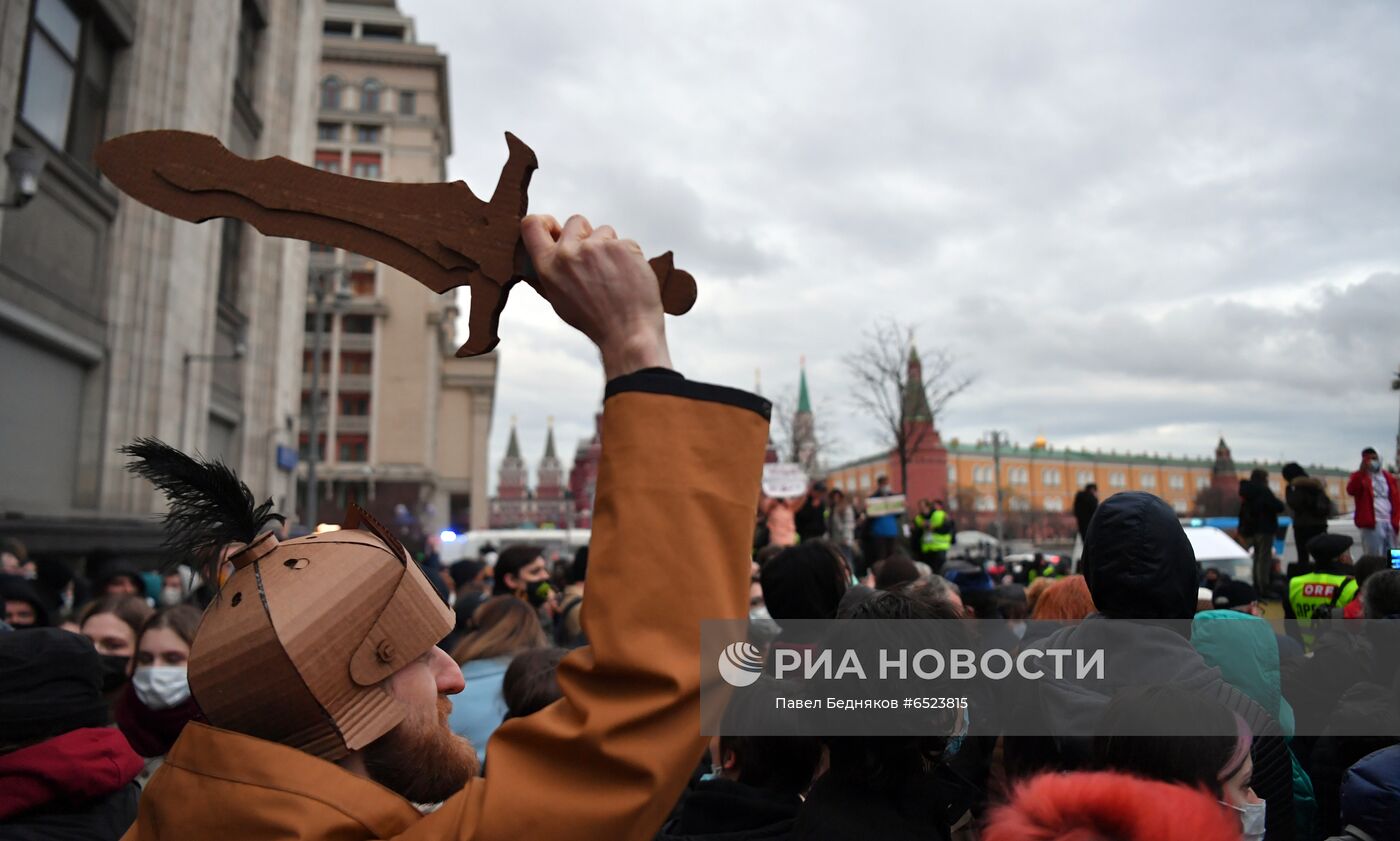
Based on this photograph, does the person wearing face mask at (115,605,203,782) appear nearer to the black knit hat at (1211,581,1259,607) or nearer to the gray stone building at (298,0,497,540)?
the black knit hat at (1211,581,1259,607)

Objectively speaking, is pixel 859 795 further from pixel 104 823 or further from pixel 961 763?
pixel 104 823

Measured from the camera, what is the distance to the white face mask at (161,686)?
12.8 feet

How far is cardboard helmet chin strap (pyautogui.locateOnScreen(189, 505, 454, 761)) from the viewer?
1442mm

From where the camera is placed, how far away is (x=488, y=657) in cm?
475

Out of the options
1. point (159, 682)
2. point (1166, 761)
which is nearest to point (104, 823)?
point (159, 682)

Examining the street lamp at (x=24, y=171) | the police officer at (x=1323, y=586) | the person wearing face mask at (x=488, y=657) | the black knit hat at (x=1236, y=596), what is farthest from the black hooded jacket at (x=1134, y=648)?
the street lamp at (x=24, y=171)

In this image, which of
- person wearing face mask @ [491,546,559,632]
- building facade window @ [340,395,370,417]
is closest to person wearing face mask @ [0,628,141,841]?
person wearing face mask @ [491,546,559,632]

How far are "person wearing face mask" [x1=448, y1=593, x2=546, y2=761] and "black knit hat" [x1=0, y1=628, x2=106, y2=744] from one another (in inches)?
60.2

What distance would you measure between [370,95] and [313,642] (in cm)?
7310

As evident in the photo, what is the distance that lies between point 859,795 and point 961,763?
79 cm

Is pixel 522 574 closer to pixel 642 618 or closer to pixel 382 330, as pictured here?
pixel 642 618

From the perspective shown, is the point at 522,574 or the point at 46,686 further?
the point at 522,574

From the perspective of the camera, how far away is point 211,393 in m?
18.8

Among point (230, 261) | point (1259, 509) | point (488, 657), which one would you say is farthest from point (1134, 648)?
point (230, 261)
